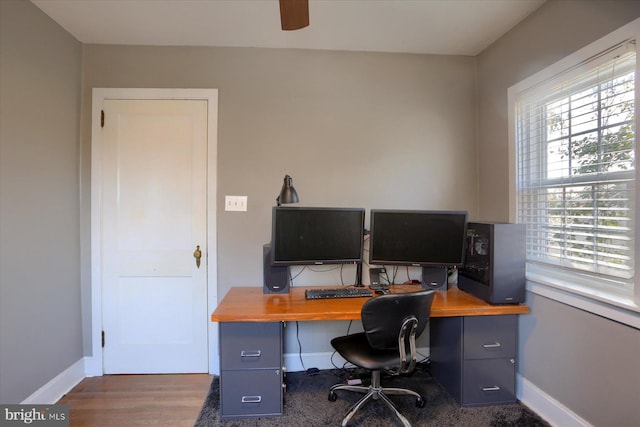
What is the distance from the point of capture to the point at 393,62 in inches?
86.3

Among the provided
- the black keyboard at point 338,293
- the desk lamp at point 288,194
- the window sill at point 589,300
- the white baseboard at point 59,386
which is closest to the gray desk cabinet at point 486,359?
the window sill at point 589,300

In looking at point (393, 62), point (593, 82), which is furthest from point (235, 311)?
point (593, 82)

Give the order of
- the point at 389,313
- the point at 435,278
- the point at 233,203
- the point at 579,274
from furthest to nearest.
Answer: the point at 233,203 → the point at 435,278 → the point at 579,274 → the point at 389,313

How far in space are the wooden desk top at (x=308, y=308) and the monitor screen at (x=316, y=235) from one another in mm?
257

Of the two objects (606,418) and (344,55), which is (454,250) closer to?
(606,418)

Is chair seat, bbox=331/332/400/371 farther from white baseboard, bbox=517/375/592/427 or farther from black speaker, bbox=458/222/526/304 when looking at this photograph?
white baseboard, bbox=517/375/592/427

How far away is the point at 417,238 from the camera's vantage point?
6.23 ft

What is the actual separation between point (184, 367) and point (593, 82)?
317 cm

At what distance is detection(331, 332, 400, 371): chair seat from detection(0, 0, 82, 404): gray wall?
72.8 inches

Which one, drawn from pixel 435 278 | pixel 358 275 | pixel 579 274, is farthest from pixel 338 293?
pixel 579 274

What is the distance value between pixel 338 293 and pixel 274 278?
457 millimetres

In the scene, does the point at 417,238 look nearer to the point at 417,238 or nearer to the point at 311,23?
the point at 417,238

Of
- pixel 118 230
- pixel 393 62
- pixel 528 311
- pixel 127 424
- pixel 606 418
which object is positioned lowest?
pixel 127 424

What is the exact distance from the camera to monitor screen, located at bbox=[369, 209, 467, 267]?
1877 mm
